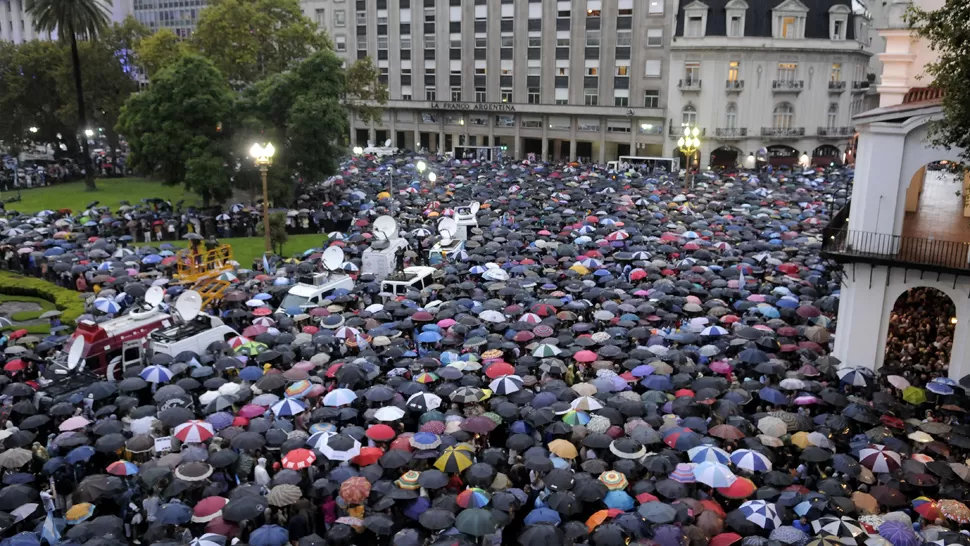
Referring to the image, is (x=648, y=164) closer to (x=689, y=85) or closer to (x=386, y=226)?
(x=689, y=85)

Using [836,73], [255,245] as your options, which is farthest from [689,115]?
[255,245]

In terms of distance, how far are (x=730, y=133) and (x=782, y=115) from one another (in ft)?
14.7

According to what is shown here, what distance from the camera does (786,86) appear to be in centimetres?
6328

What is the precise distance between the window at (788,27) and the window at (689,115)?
28.3 ft

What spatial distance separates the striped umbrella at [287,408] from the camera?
15609mm

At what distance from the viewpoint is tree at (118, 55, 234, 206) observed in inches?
1575

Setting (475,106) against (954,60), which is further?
(475,106)

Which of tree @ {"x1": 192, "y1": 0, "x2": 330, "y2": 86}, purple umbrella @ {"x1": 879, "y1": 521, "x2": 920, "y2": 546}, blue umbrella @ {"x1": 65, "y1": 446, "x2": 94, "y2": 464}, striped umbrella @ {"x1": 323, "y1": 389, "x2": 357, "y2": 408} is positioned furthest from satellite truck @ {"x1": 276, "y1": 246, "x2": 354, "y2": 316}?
tree @ {"x1": 192, "y1": 0, "x2": 330, "y2": 86}

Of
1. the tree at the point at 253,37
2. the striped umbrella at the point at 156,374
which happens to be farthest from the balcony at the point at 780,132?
the striped umbrella at the point at 156,374

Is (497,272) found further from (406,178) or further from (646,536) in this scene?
(406,178)

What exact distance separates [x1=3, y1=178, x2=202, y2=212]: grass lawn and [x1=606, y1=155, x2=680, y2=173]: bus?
29.4 meters

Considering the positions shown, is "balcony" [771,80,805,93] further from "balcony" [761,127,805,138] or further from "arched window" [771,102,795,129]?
"balcony" [761,127,805,138]

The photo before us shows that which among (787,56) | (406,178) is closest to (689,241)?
(406,178)

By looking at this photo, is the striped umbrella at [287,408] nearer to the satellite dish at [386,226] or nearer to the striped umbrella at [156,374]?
the striped umbrella at [156,374]
